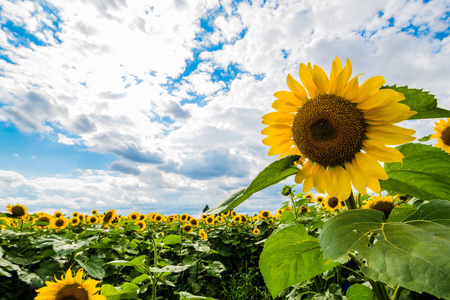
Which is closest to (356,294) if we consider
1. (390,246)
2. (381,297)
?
(381,297)

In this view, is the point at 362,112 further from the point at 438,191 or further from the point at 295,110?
the point at 438,191

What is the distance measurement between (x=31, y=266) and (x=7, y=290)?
0.31m

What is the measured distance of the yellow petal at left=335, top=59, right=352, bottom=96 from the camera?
39.6 inches

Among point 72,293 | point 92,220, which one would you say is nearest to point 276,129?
point 72,293

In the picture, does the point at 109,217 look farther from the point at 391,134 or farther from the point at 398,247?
the point at 398,247

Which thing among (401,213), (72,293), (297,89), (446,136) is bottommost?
(72,293)

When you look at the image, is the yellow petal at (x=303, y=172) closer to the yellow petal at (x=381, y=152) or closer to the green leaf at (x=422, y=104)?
the yellow petal at (x=381, y=152)

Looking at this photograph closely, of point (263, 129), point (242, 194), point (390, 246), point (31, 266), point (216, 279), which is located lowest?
point (216, 279)

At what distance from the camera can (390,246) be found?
676 mm

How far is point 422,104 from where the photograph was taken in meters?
0.93

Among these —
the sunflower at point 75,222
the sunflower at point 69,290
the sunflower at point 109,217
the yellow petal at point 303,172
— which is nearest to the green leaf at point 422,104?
the yellow petal at point 303,172

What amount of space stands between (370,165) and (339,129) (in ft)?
0.55

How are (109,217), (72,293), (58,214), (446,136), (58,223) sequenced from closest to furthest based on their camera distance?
1. (72,293)
2. (446,136)
3. (58,223)
4. (109,217)
5. (58,214)

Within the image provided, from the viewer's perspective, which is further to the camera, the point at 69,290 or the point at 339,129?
the point at 69,290
